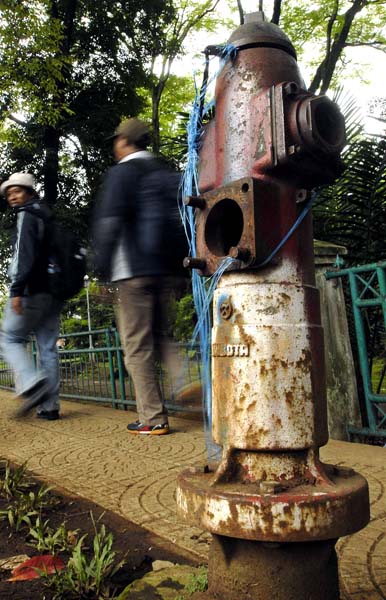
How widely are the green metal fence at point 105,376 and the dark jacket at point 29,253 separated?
5.57ft

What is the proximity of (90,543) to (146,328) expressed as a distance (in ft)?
6.51

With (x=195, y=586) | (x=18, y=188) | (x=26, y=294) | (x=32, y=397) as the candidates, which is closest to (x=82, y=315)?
(x=18, y=188)

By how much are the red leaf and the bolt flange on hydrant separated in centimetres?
66

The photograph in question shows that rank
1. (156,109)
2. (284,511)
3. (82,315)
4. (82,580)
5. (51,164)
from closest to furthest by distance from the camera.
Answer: (284,511), (82,580), (51,164), (156,109), (82,315)

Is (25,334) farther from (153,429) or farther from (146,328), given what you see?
(153,429)

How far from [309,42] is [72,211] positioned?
302 inches

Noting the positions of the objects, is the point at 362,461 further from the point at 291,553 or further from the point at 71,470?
the point at 291,553

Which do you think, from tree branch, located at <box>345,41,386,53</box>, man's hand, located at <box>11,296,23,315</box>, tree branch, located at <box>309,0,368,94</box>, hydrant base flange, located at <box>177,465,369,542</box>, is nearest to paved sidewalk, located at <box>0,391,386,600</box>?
hydrant base flange, located at <box>177,465,369,542</box>

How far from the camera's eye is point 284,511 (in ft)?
4.52

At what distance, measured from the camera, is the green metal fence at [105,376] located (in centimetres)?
584

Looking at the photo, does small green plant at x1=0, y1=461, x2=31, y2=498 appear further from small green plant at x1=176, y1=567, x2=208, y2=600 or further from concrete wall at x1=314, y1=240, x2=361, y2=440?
concrete wall at x1=314, y1=240, x2=361, y2=440

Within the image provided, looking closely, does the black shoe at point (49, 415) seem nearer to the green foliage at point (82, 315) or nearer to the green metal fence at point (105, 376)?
the green metal fence at point (105, 376)

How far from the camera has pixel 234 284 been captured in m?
1.62

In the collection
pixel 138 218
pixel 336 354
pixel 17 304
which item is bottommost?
pixel 336 354
